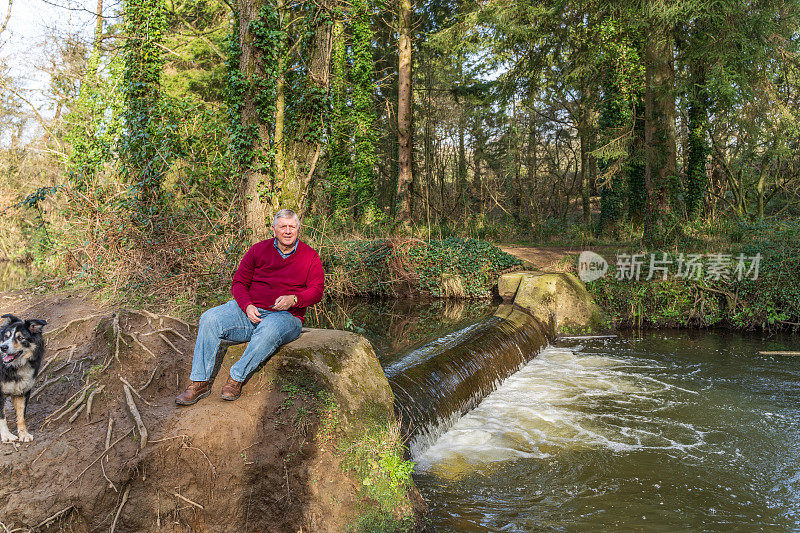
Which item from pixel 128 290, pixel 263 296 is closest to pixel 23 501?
pixel 263 296

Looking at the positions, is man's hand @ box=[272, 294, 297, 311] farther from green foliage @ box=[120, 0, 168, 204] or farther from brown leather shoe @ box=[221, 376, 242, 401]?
green foliage @ box=[120, 0, 168, 204]

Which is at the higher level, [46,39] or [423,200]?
[46,39]

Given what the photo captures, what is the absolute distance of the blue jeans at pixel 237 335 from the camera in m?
4.38

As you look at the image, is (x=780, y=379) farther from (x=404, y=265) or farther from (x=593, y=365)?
(x=404, y=265)

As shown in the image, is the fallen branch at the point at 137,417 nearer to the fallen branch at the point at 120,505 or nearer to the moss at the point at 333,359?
the fallen branch at the point at 120,505

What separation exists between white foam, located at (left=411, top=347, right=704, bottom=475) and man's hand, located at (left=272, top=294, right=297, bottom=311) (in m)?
2.26

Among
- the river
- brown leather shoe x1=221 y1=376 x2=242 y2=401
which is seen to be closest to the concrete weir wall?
the river

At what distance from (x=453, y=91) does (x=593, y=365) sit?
42.6 feet

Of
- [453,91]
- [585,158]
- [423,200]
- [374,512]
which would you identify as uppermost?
[453,91]

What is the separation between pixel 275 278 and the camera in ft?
15.2

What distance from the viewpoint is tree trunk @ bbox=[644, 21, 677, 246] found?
1416cm

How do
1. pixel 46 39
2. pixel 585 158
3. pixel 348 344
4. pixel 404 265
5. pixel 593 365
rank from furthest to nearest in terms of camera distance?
1. pixel 585 158
2. pixel 46 39
3. pixel 404 265
4. pixel 593 365
5. pixel 348 344

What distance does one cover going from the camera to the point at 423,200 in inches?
770

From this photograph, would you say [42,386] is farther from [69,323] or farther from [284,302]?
[284,302]
